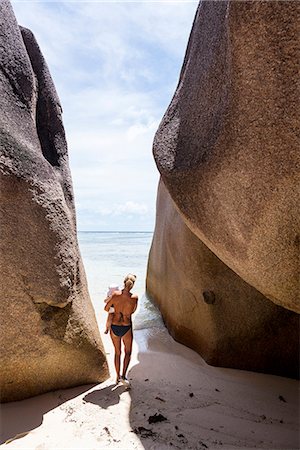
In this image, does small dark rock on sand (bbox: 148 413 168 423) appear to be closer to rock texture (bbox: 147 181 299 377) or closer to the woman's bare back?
the woman's bare back

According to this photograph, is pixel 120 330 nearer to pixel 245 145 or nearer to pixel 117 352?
pixel 117 352

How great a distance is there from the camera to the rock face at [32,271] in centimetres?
278

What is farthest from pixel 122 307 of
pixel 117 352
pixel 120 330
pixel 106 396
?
pixel 106 396

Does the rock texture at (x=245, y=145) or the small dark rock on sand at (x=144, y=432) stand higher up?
the rock texture at (x=245, y=145)

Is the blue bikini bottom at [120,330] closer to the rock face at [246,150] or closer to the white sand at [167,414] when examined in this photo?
the white sand at [167,414]

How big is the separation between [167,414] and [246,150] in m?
2.18

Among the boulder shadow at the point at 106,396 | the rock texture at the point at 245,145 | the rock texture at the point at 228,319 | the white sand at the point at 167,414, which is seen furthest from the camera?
the rock texture at the point at 228,319

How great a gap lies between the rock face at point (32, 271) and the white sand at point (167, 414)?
24 cm

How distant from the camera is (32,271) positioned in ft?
9.30

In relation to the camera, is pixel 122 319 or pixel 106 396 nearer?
pixel 106 396

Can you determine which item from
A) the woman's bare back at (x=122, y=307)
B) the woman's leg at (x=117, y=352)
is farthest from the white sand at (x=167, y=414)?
the woman's bare back at (x=122, y=307)

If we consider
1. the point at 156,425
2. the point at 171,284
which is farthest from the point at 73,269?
the point at 171,284

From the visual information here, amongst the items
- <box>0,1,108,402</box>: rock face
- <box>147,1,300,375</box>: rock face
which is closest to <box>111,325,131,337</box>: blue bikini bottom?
<box>0,1,108,402</box>: rock face

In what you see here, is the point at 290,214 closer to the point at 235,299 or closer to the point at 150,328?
the point at 235,299
